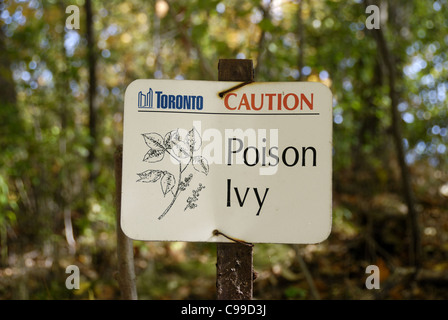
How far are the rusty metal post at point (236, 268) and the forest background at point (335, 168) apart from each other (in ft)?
4.66

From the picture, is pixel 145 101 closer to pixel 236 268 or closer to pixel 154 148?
pixel 154 148

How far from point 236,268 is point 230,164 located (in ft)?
1.17

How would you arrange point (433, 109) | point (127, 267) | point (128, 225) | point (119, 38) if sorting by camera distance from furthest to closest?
point (119, 38) < point (433, 109) < point (127, 267) < point (128, 225)

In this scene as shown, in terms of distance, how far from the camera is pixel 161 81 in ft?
4.72

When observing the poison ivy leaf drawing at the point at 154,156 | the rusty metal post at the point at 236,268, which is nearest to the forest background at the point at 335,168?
the rusty metal post at the point at 236,268

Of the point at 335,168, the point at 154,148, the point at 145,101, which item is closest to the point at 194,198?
the point at 154,148

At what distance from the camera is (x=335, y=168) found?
611cm

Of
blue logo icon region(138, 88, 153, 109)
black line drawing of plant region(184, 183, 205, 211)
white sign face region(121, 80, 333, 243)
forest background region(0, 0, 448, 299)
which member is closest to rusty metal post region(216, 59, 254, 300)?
white sign face region(121, 80, 333, 243)

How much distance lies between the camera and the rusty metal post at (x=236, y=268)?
1450 millimetres

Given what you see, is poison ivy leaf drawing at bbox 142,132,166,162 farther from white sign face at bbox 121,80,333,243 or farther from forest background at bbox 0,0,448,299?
forest background at bbox 0,0,448,299

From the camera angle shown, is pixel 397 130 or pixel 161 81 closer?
pixel 161 81

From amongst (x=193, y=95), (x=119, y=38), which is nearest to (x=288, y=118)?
(x=193, y=95)
